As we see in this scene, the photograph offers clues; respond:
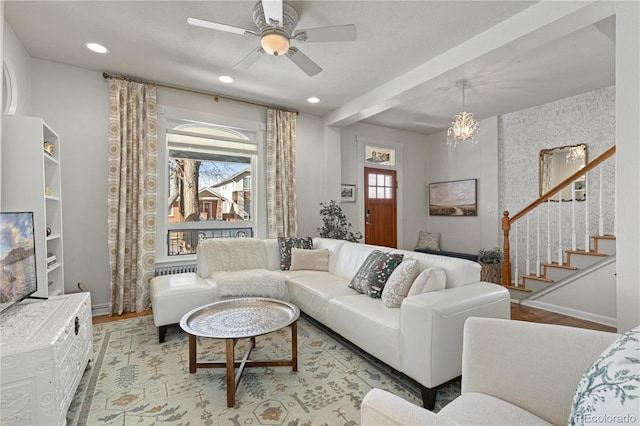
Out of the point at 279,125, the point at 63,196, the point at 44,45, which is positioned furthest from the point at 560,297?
the point at 44,45

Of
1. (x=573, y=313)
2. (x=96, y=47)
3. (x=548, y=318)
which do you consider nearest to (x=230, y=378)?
(x=96, y=47)

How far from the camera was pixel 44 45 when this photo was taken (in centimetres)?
293

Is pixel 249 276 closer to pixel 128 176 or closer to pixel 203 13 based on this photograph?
pixel 128 176

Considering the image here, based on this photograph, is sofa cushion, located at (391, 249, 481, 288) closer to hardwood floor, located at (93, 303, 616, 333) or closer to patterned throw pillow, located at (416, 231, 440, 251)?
hardwood floor, located at (93, 303, 616, 333)

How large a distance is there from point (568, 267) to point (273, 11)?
4.09 meters

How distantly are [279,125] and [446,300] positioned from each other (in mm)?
3595

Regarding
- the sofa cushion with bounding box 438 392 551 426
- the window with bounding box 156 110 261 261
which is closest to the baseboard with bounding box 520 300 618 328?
the sofa cushion with bounding box 438 392 551 426

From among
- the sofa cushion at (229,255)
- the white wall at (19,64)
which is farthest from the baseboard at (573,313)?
the white wall at (19,64)

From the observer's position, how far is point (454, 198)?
5.84 meters

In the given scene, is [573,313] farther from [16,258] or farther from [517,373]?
[16,258]

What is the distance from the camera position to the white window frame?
3.87 metres

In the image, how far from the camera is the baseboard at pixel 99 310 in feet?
11.2

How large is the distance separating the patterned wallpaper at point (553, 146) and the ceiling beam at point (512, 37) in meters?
2.15


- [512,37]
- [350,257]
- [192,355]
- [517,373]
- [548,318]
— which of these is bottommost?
[548,318]
